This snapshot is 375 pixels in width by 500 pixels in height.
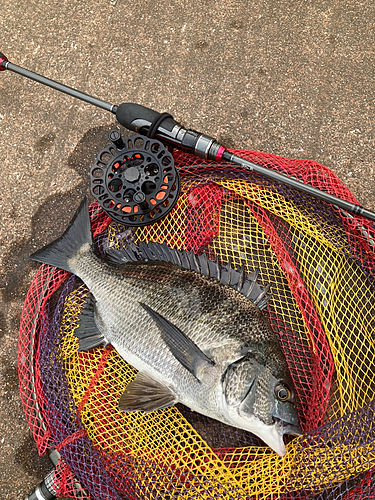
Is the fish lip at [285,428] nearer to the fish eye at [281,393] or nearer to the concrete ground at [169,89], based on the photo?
the fish eye at [281,393]

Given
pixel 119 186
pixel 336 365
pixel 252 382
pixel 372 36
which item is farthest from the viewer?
pixel 372 36

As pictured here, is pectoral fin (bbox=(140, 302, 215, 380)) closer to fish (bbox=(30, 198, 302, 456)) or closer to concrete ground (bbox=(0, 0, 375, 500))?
fish (bbox=(30, 198, 302, 456))

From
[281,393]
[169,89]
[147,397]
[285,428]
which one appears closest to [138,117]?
[169,89]

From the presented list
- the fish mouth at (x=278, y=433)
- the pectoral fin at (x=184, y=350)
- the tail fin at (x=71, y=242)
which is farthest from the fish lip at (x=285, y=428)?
the tail fin at (x=71, y=242)

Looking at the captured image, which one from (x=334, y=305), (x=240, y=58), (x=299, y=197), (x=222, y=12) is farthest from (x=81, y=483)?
(x=222, y=12)

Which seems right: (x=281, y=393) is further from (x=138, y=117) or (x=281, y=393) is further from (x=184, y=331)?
(x=138, y=117)

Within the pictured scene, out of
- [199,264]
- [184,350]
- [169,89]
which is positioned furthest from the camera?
[169,89]

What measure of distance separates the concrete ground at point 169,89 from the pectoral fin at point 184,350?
4.59ft

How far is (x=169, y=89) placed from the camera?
2.98 meters

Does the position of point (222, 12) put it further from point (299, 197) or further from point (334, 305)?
point (334, 305)

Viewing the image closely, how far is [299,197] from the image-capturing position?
7.68 ft

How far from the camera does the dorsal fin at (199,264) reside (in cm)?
211

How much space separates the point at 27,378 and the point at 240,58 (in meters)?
2.78

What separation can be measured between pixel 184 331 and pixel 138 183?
898 mm
